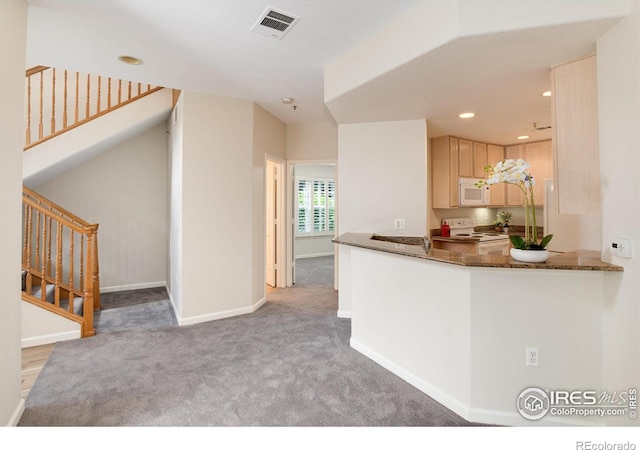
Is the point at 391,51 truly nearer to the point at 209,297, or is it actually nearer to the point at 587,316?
the point at 587,316

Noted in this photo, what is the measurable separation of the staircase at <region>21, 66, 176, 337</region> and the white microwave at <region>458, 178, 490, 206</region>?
4.39m

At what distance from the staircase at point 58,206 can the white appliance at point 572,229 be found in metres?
5.17

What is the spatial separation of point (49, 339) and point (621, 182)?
467 cm

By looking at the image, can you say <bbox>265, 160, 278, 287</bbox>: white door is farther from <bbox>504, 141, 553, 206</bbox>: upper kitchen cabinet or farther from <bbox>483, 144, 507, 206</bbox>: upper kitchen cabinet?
<bbox>504, 141, 553, 206</bbox>: upper kitchen cabinet

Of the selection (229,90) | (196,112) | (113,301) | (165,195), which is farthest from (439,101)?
(113,301)

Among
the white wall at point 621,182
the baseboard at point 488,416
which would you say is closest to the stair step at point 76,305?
the baseboard at point 488,416

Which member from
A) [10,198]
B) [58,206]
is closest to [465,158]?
[10,198]

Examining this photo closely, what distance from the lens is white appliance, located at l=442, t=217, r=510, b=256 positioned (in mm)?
4625

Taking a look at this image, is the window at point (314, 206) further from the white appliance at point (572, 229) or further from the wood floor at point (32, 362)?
the wood floor at point (32, 362)

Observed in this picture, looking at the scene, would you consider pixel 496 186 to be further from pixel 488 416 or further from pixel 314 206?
pixel 314 206

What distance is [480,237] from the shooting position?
4746 millimetres

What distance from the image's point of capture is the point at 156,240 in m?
5.45

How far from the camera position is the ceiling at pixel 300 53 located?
2102mm
